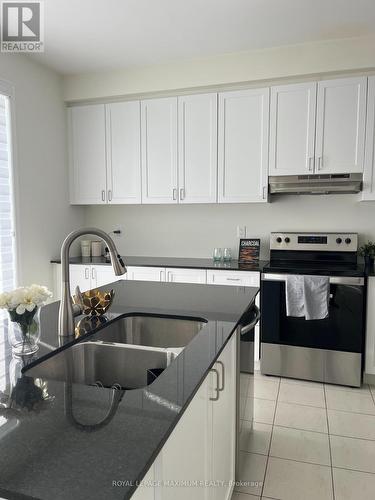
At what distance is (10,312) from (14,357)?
151mm

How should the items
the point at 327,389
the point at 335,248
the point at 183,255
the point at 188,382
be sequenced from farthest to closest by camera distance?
1. the point at 183,255
2. the point at 335,248
3. the point at 327,389
4. the point at 188,382

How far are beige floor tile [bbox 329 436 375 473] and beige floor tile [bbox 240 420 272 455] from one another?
374mm

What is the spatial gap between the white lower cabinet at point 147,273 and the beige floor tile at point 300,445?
1613 millimetres

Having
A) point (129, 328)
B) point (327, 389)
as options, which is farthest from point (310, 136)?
point (129, 328)

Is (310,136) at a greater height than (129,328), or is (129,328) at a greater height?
(310,136)

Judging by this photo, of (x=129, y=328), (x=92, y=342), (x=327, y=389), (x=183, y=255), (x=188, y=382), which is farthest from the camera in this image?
(x=183, y=255)

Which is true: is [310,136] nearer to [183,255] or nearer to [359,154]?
[359,154]

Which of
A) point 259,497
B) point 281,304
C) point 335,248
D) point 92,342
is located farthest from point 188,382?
point 335,248

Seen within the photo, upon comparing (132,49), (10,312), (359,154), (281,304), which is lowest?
(281,304)

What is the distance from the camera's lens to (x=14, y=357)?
1.22m

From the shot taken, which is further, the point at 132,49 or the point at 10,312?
the point at 132,49

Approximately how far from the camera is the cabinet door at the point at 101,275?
365 centimetres

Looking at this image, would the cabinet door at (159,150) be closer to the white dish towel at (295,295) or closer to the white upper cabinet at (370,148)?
the white dish towel at (295,295)

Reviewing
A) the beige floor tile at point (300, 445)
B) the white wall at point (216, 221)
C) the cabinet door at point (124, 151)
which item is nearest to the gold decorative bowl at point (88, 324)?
the beige floor tile at point (300, 445)
